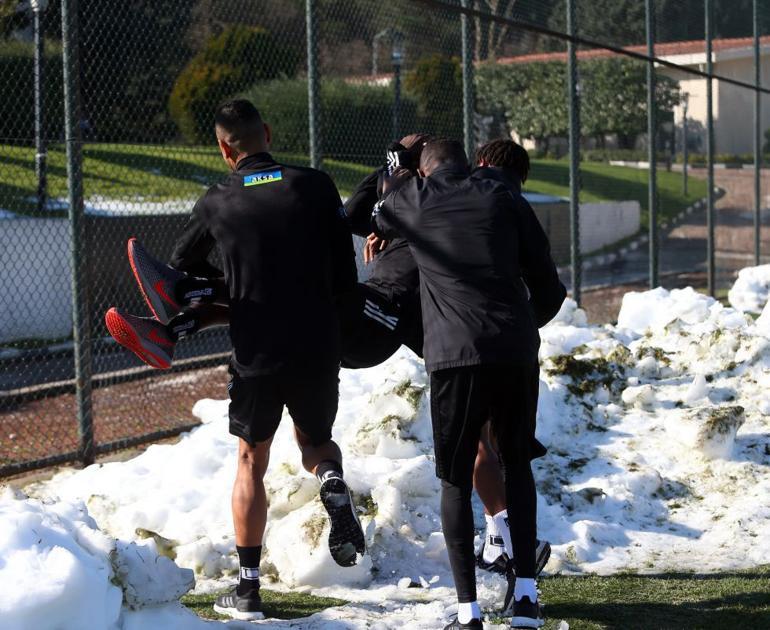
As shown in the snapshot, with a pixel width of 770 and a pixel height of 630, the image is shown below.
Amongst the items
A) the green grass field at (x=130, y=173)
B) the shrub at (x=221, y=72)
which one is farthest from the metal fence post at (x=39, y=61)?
the shrub at (x=221, y=72)

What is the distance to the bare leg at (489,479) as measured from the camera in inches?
188

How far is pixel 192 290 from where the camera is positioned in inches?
176

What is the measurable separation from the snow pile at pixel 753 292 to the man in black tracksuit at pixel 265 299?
27.8 feet

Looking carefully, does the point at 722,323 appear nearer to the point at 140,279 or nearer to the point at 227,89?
the point at 227,89

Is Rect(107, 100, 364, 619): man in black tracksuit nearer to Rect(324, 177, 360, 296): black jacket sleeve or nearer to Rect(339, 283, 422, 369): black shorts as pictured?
Rect(324, 177, 360, 296): black jacket sleeve

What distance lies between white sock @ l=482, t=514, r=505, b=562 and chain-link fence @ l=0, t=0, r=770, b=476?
2.72 metres

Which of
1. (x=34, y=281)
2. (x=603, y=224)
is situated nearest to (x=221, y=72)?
(x=34, y=281)

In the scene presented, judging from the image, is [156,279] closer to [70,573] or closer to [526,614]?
[70,573]

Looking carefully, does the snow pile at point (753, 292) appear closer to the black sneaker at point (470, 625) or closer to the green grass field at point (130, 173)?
the green grass field at point (130, 173)

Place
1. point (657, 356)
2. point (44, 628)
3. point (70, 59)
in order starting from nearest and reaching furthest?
1. point (44, 628)
2. point (70, 59)
3. point (657, 356)

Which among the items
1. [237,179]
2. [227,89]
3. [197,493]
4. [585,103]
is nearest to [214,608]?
[197,493]

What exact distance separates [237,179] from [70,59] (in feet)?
8.80

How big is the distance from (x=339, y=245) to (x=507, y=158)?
0.76 m

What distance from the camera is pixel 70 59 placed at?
664cm
